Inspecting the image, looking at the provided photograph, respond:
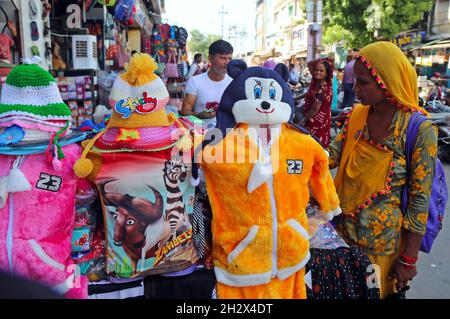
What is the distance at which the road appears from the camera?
2.99 m

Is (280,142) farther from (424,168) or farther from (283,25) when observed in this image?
(283,25)

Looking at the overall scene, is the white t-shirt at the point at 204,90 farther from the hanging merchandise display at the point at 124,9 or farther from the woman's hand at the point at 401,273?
the hanging merchandise display at the point at 124,9

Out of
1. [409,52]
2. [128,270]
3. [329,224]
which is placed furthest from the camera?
[409,52]

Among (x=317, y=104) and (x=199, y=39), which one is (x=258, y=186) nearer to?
(x=317, y=104)

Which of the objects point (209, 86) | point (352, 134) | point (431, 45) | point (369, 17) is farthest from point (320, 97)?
point (431, 45)

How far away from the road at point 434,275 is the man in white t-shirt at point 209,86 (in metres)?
2.18

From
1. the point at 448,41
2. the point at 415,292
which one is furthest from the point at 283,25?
the point at 415,292

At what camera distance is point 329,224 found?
2150 millimetres

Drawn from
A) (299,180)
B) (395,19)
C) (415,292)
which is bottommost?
(415,292)

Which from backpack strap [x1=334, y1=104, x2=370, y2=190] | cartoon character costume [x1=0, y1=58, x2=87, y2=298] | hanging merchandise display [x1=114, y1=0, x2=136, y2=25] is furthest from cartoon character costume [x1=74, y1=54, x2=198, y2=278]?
hanging merchandise display [x1=114, y1=0, x2=136, y2=25]

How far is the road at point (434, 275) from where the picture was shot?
2994 mm

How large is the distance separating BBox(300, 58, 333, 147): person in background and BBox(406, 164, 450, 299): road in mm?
2069

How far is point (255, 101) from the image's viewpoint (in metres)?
1.66
